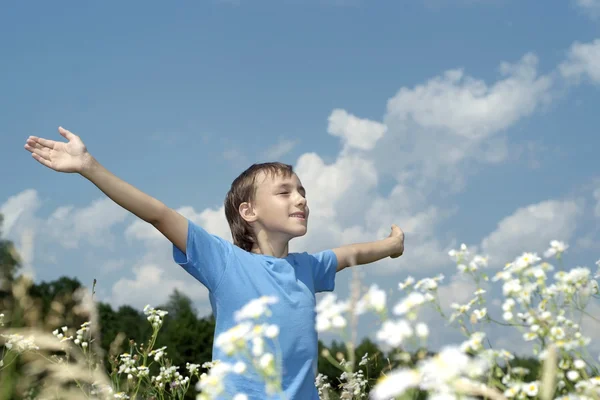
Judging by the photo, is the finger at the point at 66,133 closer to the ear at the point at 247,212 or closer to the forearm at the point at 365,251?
the ear at the point at 247,212

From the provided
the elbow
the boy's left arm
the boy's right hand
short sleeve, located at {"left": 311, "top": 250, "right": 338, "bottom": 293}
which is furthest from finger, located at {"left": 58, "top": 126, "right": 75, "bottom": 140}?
the boy's left arm

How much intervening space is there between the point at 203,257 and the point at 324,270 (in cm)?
111

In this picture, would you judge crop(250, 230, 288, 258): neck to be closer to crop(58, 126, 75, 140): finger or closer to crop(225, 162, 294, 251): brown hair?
crop(225, 162, 294, 251): brown hair

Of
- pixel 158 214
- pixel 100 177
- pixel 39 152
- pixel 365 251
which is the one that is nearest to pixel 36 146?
pixel 39 152

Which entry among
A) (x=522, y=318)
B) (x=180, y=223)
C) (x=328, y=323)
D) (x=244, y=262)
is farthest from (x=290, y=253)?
(x=328, y=323)

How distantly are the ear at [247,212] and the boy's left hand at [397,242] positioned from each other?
4.54 ft

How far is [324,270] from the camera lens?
4719 millimetres

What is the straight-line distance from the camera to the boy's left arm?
4965mm

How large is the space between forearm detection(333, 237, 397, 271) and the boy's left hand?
0.04 feet

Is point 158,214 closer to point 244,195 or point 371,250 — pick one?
point 244,195

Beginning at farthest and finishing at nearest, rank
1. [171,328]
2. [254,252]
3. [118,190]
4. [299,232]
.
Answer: [171,328] → [254,252] → [299,232] → [118,190]

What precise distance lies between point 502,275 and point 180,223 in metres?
1.98

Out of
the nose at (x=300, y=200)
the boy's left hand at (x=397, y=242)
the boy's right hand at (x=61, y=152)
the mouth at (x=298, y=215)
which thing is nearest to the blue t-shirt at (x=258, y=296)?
the mouth at (x=298, y=215)

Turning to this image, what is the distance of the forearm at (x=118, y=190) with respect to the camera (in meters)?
3.57
